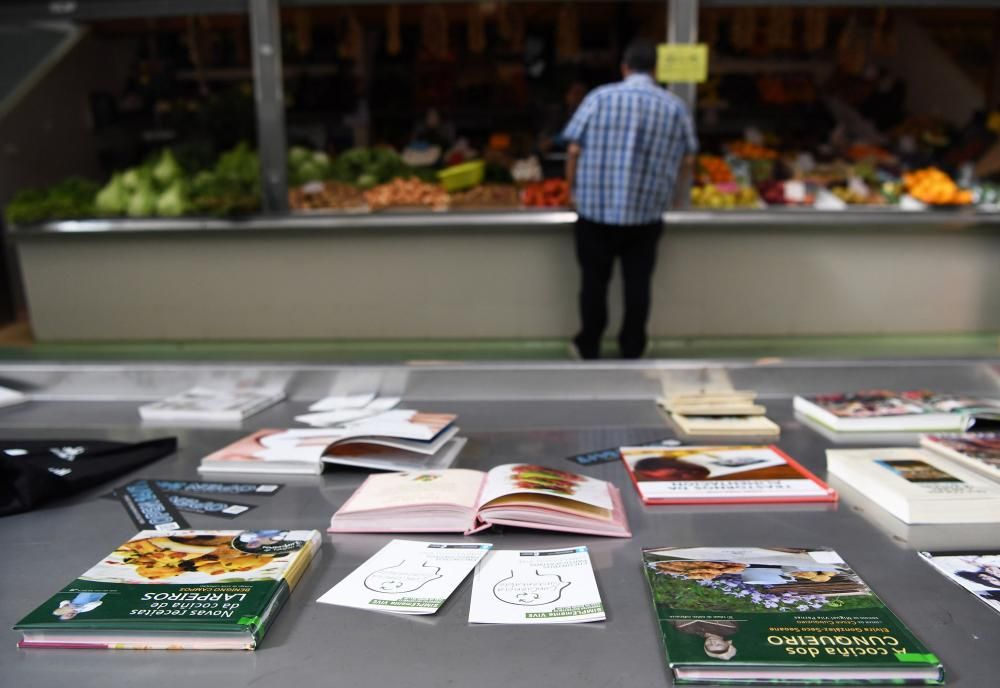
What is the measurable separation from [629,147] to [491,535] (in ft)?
11.0

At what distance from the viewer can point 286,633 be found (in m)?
1.04

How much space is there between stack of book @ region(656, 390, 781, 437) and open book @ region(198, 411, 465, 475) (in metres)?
0.56

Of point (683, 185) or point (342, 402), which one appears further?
point (683, 185)

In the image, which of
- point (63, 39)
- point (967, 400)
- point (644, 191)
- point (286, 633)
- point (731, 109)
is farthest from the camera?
point (731, 109)

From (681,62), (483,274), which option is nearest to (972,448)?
(681,62)

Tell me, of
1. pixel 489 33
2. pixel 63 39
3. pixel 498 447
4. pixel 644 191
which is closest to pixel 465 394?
pixel 498 447

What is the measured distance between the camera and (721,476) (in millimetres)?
1558

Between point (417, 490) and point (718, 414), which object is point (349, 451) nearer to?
point (417, 490)

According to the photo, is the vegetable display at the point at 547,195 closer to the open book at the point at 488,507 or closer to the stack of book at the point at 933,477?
the stack of book at the point at 933,477

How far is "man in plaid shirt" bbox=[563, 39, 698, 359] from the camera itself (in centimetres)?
430

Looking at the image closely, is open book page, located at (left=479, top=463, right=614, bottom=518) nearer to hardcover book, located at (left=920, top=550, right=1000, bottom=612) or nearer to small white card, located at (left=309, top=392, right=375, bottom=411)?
hardcover book, located at (left=920, top=550, right=1000, bottom=612)

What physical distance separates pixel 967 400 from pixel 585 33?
18.7ft

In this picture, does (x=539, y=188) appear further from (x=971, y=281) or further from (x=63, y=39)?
(x=63, y=39)

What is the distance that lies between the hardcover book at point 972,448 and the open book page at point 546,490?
2.30 feet
